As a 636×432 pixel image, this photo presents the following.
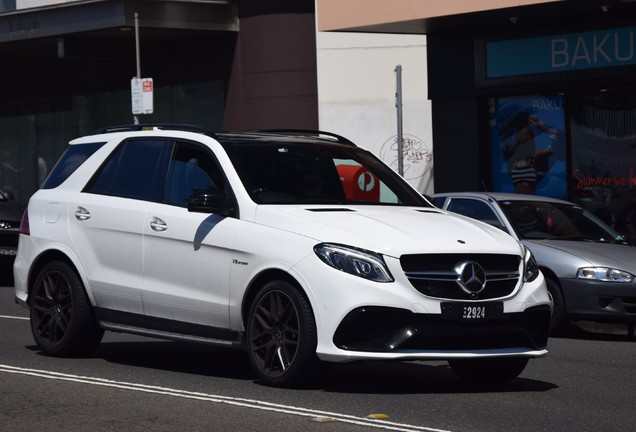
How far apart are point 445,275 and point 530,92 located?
1355 cm

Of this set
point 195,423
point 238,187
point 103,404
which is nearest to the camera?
point 195,423

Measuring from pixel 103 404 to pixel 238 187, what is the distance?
77.2 inches

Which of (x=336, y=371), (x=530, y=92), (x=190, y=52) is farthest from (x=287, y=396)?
(x=190, y=52)

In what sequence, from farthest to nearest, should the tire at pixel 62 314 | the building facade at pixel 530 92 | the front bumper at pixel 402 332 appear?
the building facade at pixel 530 92, the tire at pixel 62 314, the front bumper at pixel 402 332

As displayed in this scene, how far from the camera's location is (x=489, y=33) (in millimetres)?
21984

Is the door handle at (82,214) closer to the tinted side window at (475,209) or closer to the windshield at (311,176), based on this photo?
the windshield at (311,176)

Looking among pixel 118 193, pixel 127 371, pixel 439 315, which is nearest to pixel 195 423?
pixel 439 315

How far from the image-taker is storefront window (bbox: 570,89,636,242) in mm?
20828

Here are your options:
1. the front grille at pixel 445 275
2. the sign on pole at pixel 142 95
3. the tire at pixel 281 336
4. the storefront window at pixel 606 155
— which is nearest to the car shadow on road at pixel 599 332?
the front grille at pixel 445 275

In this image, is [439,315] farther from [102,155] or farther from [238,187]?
[102,155]

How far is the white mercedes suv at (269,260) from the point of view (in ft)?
28.1

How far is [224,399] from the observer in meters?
8.48

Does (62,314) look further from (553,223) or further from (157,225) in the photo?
(553,223)

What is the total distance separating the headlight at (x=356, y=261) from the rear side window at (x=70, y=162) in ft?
10.4
